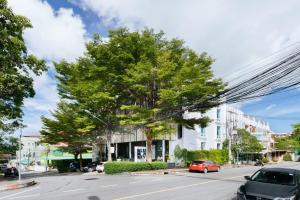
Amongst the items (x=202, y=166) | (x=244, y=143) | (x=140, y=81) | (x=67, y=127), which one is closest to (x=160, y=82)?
(x=140, y=81)

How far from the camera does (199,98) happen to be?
41.0m

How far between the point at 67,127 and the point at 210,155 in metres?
21.6

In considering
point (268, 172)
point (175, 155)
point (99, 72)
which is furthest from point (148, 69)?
point (268, 172)

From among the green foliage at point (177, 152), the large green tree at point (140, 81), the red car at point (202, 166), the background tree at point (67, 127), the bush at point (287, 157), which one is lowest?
the bush at point (287, 157)

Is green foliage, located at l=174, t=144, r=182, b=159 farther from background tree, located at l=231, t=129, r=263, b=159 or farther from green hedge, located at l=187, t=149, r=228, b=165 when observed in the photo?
background tree, located at l=231, t=129, r=263, b=159

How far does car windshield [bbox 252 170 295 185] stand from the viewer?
1280 cm

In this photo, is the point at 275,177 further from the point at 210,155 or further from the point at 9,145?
the point at 210,155

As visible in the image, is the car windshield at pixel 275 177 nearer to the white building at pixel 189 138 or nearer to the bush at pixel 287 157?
the white building at pixel 189 138

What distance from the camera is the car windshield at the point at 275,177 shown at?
12.8m

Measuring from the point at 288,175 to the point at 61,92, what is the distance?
35.8 meters

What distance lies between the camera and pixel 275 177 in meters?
13.2

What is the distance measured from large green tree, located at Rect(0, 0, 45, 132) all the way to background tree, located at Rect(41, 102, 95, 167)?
492 inches

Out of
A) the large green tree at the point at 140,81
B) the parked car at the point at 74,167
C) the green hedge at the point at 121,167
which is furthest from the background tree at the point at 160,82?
the parked car at the point at 74,167

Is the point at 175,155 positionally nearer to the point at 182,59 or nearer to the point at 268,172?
the point at 182,59
